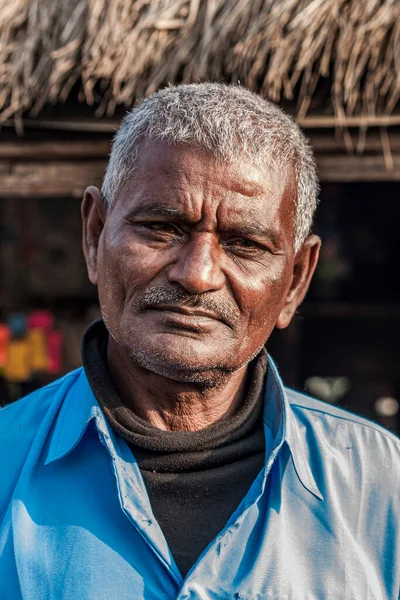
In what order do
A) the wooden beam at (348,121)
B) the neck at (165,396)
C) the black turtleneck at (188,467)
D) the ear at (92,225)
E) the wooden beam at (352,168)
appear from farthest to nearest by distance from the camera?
1. the wooden beam at (352,168)
2. the wooden beam at (348,121)
3. the ear at (92,225)
4. the neck at (165,396)
5. the black turtleneck at (188,467)

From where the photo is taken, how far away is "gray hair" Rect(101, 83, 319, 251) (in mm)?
1643

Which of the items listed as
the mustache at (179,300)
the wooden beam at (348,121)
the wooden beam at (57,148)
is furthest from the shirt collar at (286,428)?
the wooden beam at (57,148)

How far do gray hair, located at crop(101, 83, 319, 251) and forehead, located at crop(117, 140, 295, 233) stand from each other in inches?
0.8

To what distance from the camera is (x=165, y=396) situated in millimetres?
1730

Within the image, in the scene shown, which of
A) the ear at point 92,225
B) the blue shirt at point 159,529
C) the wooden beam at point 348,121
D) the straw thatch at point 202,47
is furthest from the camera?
the wooden beam at point 348,121

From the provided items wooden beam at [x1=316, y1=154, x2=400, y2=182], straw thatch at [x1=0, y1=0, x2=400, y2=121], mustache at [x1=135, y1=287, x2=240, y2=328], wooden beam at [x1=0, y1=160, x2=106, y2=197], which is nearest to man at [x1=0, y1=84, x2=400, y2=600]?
mustache at [x1=135, y1=287, x2=240, y2=328]

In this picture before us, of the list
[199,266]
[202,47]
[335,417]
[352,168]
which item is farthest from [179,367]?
[352,168]

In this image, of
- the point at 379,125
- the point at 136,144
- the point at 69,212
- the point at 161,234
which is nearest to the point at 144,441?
the point at 161,234

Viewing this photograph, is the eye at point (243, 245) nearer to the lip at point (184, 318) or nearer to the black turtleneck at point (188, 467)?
the lip at point (184, 318)

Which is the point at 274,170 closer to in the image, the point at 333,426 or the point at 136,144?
the point at 136,144

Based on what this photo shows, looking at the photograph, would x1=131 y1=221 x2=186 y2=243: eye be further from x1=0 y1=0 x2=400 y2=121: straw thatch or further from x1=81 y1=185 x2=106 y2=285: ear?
x1=0 y1=0 x2=400 y2=121: straw thatch

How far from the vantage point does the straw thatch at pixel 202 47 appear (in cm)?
251

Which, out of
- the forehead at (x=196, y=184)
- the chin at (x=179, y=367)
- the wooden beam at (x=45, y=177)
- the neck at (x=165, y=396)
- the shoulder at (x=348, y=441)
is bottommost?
the shoulder at (x=348, y=441)

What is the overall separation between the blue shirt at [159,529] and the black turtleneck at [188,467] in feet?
0.14
